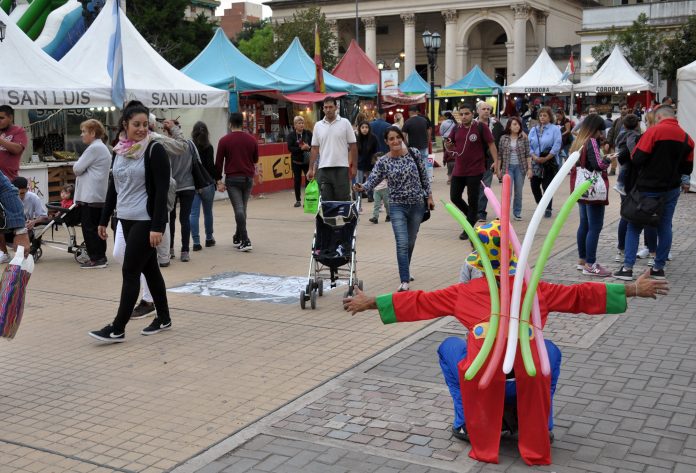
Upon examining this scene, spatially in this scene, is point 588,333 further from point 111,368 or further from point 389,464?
point 111,368

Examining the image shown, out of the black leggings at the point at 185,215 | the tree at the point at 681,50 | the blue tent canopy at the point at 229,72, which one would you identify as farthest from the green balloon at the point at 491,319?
the tree at the point at 681,50

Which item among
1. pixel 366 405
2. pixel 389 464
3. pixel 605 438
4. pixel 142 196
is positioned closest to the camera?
pixel 389 464

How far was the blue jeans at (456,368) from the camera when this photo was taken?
441 cm

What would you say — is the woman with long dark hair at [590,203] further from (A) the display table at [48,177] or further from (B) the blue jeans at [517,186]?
(A) the display table at [48,177]

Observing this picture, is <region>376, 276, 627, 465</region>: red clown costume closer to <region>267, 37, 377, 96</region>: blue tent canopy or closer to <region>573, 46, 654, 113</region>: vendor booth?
<region>267, 37, 377, 96</region>: blue tent canopy

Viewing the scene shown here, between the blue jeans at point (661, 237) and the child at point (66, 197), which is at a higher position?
the child at point (66, 197)

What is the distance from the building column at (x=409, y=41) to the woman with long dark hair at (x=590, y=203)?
6441cm

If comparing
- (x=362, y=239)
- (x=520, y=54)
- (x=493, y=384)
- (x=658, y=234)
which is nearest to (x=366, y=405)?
(x=493, y=384)

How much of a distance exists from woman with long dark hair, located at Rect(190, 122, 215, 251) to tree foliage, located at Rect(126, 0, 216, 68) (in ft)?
110

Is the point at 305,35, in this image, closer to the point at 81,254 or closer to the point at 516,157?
the point at 516,157

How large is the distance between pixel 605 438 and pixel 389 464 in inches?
50.7

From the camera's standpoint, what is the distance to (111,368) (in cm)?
614

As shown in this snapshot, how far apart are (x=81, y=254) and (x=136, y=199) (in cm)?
412

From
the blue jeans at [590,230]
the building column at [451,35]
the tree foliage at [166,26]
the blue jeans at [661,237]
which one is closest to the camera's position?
the blue jeans at [661,237]
